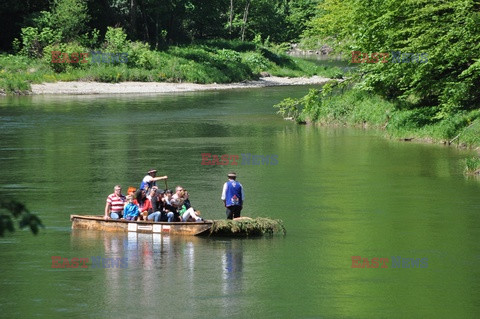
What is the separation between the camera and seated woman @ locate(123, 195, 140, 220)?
82.7ft

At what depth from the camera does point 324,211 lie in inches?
1139

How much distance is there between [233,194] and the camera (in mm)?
25438

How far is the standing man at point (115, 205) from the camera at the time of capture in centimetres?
2536

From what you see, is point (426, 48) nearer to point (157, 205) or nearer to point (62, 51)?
point (157, 205)

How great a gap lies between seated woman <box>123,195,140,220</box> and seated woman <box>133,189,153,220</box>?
0.14 m

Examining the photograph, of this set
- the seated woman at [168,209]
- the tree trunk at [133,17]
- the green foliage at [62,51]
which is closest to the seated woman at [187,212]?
the seated woman at [168,209]

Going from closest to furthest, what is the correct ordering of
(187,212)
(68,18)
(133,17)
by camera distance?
(187,212) < (68,18) < (133,17)

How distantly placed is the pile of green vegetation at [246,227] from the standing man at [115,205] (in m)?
2.81

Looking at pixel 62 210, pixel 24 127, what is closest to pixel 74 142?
pixel 24 127

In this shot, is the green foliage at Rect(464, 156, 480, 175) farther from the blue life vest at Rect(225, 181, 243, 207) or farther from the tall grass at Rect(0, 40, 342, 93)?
the tall grass at Rect(0, 40, 342, 93)

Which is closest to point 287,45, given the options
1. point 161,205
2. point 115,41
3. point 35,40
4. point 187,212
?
point 115,41

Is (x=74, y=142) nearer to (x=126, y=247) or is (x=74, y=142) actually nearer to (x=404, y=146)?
(x=404, y=146)

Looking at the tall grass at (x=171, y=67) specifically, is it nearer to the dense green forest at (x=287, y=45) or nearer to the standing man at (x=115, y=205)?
the dense green forest at (x=287, y=45)

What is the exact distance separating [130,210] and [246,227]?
10.5 ft
